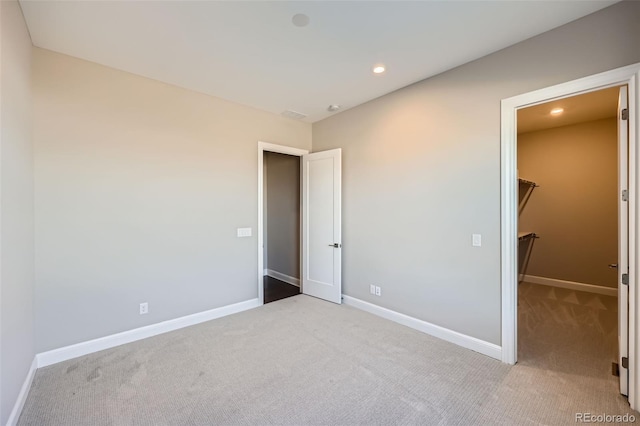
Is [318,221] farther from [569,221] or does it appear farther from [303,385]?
[569,221]

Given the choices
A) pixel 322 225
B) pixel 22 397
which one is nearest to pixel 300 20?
pixel 322 225

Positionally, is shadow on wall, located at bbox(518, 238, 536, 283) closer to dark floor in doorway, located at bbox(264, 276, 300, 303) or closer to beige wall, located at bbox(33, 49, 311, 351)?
dark floor in doorway, located at bbox(264, 276, 300, 303)

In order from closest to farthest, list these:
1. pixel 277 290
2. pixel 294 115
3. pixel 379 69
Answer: pixel 379 69 < pixel 294 115 < pixel 277 290

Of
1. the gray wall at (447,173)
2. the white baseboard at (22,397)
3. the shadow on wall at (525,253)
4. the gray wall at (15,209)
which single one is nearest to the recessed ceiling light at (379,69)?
the gray wall at (447,173)

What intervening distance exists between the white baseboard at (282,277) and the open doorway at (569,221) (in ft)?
11.2

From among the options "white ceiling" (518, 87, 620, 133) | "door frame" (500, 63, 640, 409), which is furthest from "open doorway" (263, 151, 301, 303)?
"white ceiling" (518, 87, 620, 133)

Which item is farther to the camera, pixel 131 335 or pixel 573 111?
pixel 573 111

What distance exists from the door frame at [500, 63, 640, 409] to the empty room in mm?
15

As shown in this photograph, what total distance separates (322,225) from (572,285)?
4527mm

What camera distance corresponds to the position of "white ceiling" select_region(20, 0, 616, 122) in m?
1.94

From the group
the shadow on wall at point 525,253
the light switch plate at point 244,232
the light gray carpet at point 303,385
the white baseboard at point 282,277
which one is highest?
the light switch plate at point 244,232

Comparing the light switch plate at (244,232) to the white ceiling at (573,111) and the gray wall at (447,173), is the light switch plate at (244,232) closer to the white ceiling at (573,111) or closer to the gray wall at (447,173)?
the gray wall at (447,173)

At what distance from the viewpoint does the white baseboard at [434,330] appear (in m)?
2.56

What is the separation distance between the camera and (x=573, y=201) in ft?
15.2
